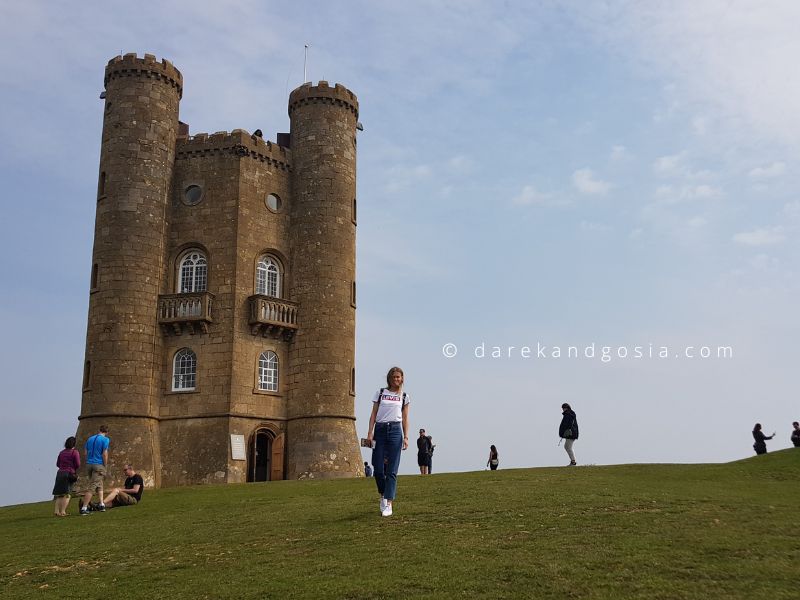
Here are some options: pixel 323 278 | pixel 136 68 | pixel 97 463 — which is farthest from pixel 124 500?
pixel 136 68

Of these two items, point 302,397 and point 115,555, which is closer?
point 115,555

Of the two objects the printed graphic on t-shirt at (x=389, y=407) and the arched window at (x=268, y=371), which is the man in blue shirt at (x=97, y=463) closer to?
the printed graphic on t-shirt at (x=389, y=407)

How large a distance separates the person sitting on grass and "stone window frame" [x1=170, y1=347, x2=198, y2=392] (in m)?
14.1

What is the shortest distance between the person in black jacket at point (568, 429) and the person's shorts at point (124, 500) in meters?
12.8

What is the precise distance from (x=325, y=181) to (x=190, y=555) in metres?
30.3

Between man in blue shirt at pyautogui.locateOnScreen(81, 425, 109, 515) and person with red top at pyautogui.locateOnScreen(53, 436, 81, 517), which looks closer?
person with red top at pyautogui.locateOnScreen(53, 436, 81, 517)

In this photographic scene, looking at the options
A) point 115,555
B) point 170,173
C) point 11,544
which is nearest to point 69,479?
point 11,544

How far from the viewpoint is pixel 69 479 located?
21.2 m

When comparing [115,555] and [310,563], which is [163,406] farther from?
[310,563]

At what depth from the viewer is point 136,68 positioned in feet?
131

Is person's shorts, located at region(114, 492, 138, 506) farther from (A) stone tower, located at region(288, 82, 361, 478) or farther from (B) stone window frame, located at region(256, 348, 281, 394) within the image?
(B) stone window frame, located at region(256, 348, 281, 394)

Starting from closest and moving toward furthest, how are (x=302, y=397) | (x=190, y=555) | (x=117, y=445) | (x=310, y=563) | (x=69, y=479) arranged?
(x=310, y=563) → (x=190, y=555) → (x=69, y=479) → (x=117, y=445) → (x=302, y=397)

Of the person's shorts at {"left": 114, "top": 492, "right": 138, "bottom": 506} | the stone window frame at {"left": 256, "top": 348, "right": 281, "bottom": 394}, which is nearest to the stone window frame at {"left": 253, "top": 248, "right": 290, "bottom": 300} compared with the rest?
the stone window frame at {"left": 256, "top": 348, "right": 281, "bottom": 394}

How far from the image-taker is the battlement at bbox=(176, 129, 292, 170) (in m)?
40.8
